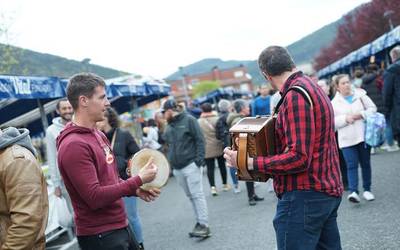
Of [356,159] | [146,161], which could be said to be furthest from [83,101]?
[356,159]

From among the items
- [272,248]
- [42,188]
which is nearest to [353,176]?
[272,248]

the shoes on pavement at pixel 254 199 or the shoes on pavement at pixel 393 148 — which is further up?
the shoes on pavement at pixel 393 148

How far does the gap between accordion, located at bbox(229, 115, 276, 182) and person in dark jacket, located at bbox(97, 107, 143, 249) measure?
240 cm

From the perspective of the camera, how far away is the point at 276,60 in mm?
2697

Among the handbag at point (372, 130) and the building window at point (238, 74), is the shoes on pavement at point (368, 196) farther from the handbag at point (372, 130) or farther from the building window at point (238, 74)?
the building window at point (238, 74)

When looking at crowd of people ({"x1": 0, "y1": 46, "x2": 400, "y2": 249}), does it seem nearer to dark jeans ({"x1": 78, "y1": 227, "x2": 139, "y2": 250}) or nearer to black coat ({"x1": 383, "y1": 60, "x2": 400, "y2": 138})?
dark jeans ({"x1": 78, "y1": 227, "x2": 139, "y2": 250})

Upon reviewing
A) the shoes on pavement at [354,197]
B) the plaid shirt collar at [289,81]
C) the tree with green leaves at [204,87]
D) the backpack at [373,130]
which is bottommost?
the tree with green leaves at [204,87]

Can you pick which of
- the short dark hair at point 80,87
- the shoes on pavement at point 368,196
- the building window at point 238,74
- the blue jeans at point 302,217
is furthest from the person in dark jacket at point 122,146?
the building window at point 238,74

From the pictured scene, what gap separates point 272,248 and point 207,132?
14.4ft

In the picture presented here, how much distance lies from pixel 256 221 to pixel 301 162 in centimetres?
384

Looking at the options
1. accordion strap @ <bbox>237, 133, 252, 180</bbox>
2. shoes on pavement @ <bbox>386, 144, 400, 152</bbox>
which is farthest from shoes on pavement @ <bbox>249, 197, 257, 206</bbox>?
accordion strap @ <bbox>237, 133, 252, 180</bbox>

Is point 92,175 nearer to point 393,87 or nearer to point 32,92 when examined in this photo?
point 32,92

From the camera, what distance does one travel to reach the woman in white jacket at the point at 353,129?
5.74m

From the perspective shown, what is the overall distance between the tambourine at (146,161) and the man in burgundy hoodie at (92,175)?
221 millimetres
